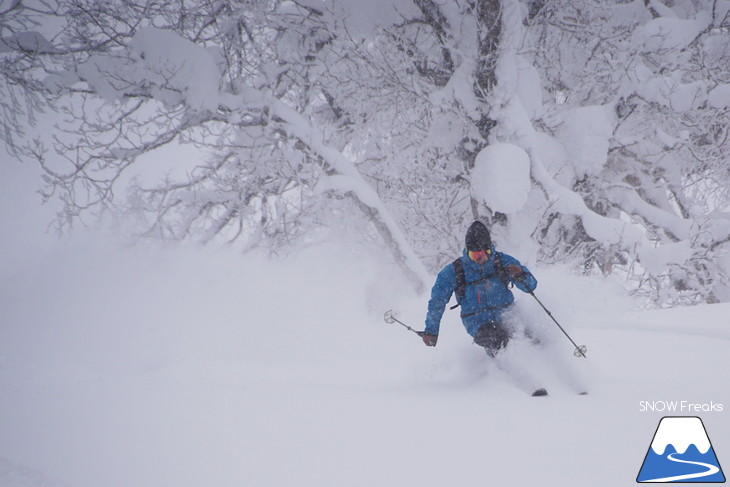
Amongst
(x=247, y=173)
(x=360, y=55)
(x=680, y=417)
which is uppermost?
(x=360, y=55)

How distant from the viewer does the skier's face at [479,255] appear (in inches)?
150

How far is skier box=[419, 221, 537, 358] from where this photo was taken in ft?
12.6

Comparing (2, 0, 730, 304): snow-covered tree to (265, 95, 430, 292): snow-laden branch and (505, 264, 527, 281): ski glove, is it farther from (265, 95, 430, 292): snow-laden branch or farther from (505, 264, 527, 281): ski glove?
(505, 264, 527, 281): ski glove

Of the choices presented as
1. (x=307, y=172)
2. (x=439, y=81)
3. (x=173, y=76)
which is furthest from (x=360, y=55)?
(x=173, y=76)

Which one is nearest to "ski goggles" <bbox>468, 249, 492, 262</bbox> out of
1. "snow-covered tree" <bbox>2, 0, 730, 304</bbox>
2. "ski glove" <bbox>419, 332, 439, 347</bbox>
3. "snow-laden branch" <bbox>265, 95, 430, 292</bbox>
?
"ski glove" <bbox>419, 332, 439, 347</bbox>

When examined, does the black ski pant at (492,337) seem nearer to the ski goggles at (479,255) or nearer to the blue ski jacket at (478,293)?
the blue ski jacket at (478,293)

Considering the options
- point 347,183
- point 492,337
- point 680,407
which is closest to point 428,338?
point 492,337

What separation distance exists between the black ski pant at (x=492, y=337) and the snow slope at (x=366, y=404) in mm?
147

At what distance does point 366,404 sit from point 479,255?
1602mm

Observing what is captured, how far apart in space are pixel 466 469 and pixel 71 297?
11499 mm

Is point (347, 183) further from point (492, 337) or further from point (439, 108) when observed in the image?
point (492, 337)

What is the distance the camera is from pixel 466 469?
2283mm

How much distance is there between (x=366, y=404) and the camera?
10.8 ft

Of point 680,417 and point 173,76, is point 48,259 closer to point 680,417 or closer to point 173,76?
point 173,76
